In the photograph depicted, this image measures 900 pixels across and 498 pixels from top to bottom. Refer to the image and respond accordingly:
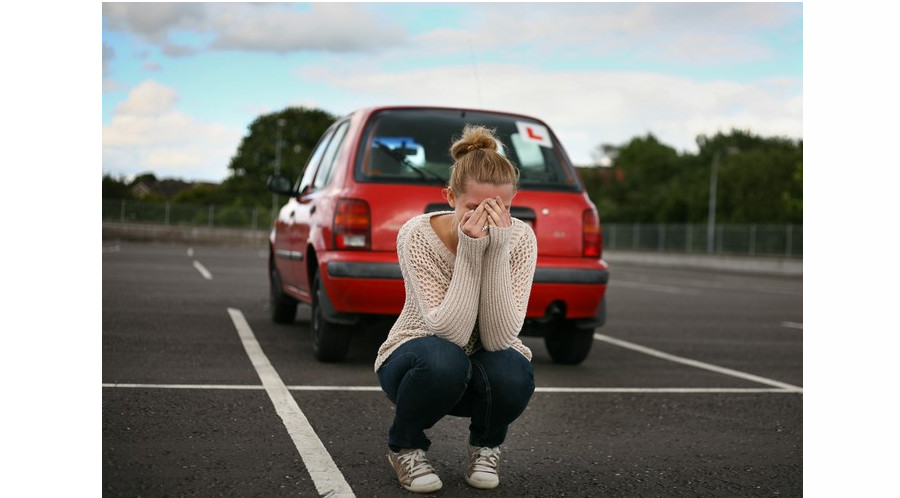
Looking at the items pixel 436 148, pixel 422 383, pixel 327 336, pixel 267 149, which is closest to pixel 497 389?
pixel 422 383

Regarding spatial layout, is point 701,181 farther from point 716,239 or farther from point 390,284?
point 390,284

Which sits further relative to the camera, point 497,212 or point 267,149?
point 267,149

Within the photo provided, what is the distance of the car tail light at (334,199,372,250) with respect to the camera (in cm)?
643

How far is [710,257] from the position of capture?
139 feet

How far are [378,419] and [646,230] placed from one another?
4621 cm

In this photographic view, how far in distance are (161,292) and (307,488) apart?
9253mm

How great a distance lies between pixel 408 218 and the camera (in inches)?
253

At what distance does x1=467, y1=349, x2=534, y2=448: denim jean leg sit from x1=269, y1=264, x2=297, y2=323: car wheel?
17.5 ft

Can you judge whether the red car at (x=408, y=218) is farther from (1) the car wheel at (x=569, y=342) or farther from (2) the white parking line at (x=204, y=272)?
(2) the white parking line at (x=204, y=272)

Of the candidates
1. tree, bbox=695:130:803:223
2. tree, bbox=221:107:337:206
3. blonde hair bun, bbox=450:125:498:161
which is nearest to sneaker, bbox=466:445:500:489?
blonde hair bun, bbox=450:125:498:161

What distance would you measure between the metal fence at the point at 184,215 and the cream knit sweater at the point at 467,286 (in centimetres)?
4214

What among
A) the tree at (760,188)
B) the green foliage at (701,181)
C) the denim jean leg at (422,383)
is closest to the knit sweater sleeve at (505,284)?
the denim jean leg at (422,383)
